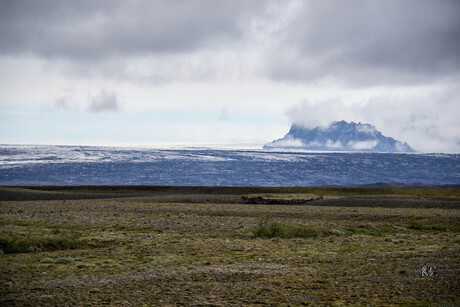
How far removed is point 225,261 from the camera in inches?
585

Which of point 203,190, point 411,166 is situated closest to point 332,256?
point 203,190

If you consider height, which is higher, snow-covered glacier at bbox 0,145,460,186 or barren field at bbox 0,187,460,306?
barren field at bbox 0,187,460,306

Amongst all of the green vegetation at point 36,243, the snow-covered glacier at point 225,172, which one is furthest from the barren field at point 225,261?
the snow-covered glacier at point 225,172

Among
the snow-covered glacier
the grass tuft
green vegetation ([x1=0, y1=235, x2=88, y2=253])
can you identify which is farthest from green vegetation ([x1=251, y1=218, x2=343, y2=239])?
the snow-covered glacier

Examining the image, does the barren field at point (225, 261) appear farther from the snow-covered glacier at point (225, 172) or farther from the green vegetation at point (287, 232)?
the snow-covered glacier at point (225, 172)

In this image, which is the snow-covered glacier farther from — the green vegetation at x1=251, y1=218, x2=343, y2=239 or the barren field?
the green vegetation at x1=251, y1=218, x2=343, y2=239

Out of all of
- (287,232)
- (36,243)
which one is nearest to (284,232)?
(287,232)

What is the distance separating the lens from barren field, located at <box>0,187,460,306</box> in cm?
1044

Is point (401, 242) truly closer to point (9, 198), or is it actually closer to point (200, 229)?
point (200, 229)

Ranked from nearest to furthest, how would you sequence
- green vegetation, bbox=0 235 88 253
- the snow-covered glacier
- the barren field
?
the barren field → green vegetation, bbox=0 235 88 253 → the snow-covered glacier

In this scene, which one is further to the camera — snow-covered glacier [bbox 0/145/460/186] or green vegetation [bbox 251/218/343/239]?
snow-covered glacier [bbox 0/145/460/186]

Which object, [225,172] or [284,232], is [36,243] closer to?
[284,232]

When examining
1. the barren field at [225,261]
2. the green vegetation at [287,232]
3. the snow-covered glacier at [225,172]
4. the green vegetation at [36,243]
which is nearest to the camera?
the barren field at [225,261]

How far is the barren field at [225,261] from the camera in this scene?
1044 centimetres
